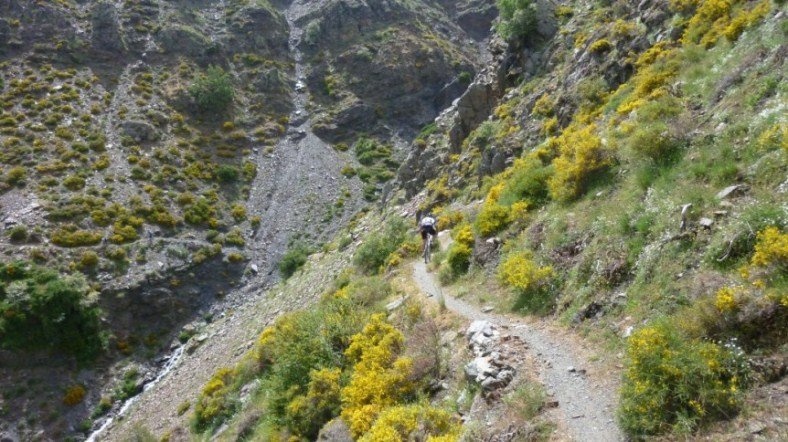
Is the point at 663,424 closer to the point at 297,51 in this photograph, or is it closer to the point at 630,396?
the point at 630,396

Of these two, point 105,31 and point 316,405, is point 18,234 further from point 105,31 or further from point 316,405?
point 105,31


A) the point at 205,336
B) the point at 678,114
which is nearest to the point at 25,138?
the point at 205,336

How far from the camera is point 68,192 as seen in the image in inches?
1503

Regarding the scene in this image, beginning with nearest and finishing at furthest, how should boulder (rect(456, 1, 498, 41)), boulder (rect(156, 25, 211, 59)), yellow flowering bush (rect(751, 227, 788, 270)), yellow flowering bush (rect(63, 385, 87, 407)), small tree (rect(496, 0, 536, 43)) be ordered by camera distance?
yellow flowering bush (rect(751, 227, 788, 270)) → yellow flowering bush (rect(63, 385, 87, 407)) → small tree (rect(496, 0, 536, 43)) → boulder (rect(156, 25, 211, 59)) → boulder (rect(456, 1, 498, 41))

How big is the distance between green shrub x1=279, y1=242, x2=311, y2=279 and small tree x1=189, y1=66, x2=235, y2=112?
86.1 feet

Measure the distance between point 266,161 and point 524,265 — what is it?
1818 inches

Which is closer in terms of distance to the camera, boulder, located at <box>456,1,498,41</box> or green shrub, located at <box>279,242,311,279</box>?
green shrub, located at <box>279,242,311,279</box>

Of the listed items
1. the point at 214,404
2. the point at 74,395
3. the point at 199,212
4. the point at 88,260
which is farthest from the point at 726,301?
the point at 199,212

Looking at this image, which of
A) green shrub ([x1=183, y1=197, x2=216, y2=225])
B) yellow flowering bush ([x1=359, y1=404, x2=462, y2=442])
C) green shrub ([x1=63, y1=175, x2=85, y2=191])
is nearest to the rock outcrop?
yellow flowering bush ([x1=359, y1=404, x2=462, y2=442])

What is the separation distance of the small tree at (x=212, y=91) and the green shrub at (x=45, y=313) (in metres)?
29.2

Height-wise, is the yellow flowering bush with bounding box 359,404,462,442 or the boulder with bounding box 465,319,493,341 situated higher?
the boulder with bounding box 465,319,493,341

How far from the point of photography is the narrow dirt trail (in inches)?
259

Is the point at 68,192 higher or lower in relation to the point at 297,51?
lower

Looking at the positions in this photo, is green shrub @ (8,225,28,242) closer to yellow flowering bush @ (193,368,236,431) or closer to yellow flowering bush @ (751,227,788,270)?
yellow flowering bush @ (193,368,236,431)
